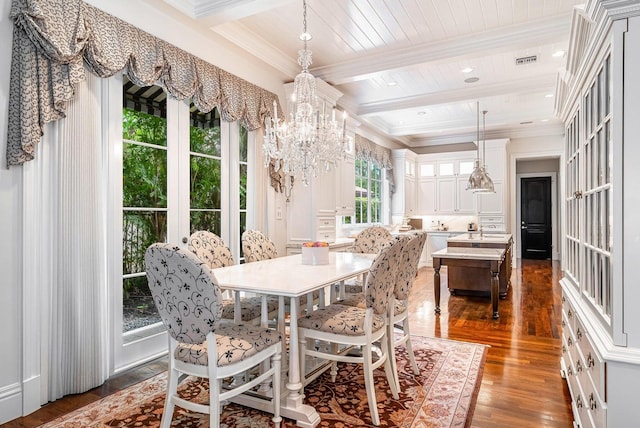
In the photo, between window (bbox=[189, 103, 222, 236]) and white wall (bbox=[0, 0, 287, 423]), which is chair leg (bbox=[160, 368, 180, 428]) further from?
A: window (bbox=[189, 103, 222, 236])

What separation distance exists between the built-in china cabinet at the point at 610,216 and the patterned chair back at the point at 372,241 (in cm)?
210

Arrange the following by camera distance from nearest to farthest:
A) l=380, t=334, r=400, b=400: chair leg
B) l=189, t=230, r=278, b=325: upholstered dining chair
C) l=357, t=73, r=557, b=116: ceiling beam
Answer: l=380, t=334, r=400, b=400: chair leg → l=189, t=230, r=278, b=325: upholstered dining chair → l=357, t=73, r=557, b=116: ceiling beam

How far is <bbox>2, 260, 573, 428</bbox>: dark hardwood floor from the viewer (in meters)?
2.25

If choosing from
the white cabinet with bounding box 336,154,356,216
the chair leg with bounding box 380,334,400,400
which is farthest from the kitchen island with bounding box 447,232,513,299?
the chair leg with bounding box 380,334,400,400

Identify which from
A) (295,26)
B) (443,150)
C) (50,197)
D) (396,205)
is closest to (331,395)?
(50,197)

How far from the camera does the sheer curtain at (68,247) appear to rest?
2.32 m

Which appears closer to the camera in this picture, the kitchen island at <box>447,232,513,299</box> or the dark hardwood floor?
the dark hardwood floor

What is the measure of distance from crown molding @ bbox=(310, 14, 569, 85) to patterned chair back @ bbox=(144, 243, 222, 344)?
10.8 ft

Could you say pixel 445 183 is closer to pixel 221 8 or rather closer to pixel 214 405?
pixel 221 8

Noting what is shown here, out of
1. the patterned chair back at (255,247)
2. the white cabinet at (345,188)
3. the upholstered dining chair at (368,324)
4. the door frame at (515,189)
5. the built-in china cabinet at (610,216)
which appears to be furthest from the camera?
the door frame at (515,189)

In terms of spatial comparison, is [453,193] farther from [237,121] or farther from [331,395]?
[331,395]

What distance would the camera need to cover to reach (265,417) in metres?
2.23

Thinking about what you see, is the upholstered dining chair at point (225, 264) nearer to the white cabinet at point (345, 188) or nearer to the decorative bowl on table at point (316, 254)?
the decorative bowl on table at point (316, 254)

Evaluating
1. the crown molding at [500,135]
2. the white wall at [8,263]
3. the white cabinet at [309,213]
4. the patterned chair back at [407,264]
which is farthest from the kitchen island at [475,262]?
the crown molding at [500,135]
